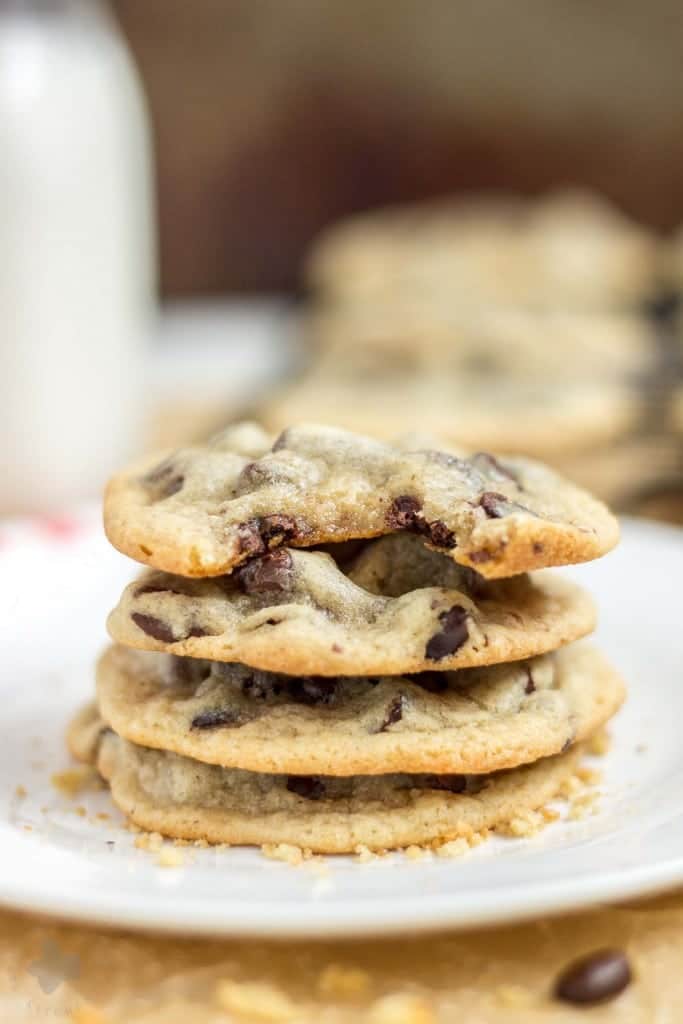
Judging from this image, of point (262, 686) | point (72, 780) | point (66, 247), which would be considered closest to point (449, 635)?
point (262, 686)

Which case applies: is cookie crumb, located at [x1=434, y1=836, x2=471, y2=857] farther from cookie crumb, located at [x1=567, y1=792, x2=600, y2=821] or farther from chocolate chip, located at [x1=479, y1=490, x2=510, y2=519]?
chocolate chip, located at [x1=479, y1=490, x2=510, y2=519]

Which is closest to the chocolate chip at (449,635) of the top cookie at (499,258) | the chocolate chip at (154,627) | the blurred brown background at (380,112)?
the chocolate chip at (154,627)

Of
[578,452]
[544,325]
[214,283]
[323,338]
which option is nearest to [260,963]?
[578,452]

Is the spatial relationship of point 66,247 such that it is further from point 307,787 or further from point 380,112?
point 380,112

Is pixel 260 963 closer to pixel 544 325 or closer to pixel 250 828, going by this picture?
pixel 250 828

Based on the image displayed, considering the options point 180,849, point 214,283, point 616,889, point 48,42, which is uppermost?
point 48,42

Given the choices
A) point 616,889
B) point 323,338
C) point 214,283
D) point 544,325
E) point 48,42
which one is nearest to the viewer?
point 616,889

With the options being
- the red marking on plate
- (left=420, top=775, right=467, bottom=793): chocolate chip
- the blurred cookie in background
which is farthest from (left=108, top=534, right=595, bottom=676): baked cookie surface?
the blurred cookie in background
